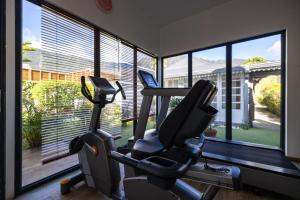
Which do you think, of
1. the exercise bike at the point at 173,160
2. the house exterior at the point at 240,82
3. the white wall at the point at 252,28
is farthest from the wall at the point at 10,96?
the house exterior at the point at 240,82

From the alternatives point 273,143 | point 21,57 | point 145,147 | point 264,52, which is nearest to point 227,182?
point 145,147

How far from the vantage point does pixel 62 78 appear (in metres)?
2.16

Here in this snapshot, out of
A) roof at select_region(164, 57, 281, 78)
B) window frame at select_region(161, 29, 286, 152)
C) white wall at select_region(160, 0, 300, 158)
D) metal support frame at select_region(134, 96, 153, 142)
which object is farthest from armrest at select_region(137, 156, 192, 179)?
roof at select_region(164, 57, 281, 78)

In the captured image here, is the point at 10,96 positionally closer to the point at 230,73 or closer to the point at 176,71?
the point at 176,71

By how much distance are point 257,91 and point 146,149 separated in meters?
2.96

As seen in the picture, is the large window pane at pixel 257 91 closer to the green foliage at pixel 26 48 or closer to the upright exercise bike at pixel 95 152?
the upright exercise bike at pixel 95 152

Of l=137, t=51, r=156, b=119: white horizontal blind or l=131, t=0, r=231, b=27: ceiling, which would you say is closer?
l=131, t=0, r=231, b=27: ceiling

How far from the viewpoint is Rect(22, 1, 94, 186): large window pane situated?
1.87 metres

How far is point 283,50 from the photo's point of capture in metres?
2.85

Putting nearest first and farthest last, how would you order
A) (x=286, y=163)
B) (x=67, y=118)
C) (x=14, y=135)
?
(x=14, y=135) → (x=286, y=163) → (x=67, y=118)

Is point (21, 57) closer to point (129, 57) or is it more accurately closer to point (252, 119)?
point (129, 57)

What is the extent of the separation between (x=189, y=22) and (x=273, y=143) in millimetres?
3041

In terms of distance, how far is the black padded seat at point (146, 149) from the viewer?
4.11ft

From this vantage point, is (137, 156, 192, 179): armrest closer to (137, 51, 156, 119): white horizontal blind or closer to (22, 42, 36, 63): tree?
(22, 42, 36, 63): tree
